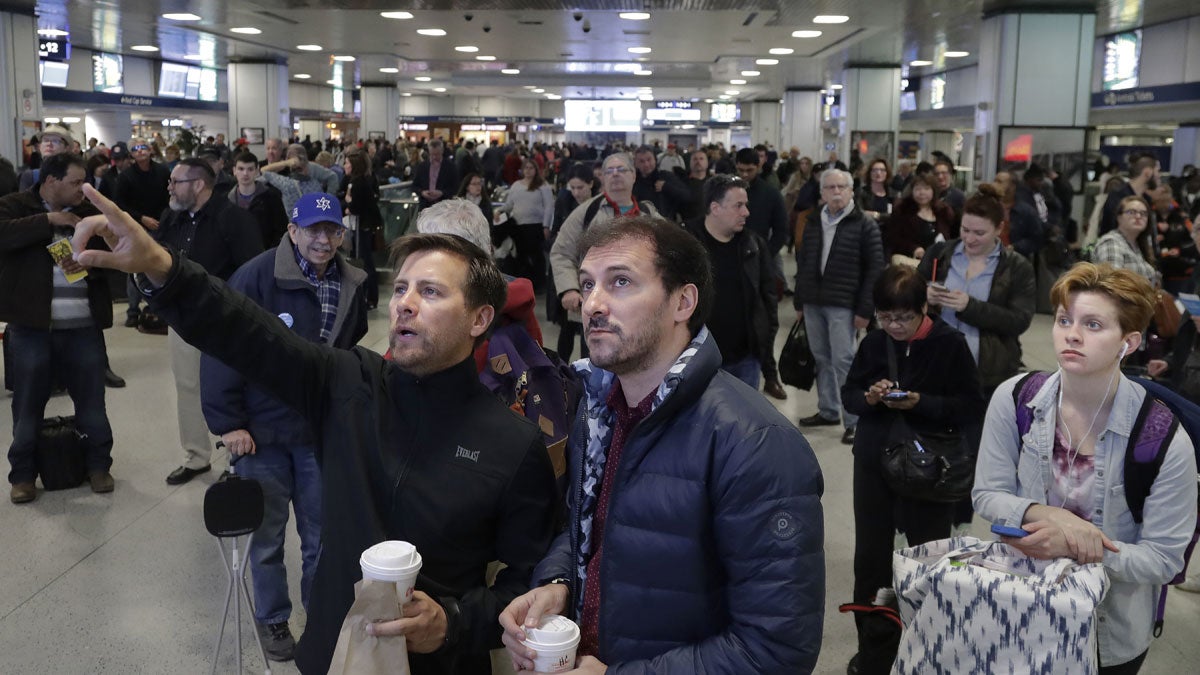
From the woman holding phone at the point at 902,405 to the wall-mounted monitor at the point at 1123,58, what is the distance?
1940cm

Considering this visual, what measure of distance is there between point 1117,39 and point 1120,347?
20869 mm

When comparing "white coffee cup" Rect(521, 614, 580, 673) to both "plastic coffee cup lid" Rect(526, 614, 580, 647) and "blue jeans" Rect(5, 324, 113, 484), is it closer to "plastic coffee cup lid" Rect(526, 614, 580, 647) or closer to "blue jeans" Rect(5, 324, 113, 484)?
"plastic coffee cup lid" Rect(526, 614, 580, 647)

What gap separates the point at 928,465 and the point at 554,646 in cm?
229

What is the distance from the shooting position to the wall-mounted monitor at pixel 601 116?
117ft

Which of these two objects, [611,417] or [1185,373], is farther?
[1185,373]

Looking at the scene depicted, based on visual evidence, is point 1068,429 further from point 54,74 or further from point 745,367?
point 54,74

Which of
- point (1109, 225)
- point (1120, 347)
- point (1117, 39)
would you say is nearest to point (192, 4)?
point (1109, 225)

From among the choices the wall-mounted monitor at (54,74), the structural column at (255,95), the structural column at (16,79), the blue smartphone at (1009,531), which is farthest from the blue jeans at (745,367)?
the wall-mounted monitor at (54,74)

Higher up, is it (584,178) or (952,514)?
(584,178)

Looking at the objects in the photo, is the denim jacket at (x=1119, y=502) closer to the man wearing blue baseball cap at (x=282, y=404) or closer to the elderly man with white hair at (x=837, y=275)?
the man wearing blue baseball cap at (x=282, y=404)

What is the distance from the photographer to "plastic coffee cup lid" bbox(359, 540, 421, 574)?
1.86 m

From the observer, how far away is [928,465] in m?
3.74

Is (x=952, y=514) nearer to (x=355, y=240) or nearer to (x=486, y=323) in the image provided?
(x=486, y=323)

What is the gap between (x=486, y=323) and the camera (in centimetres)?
253
